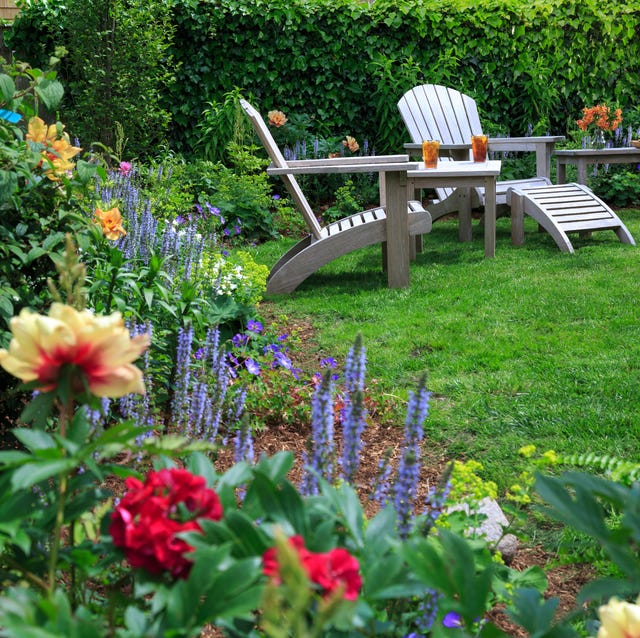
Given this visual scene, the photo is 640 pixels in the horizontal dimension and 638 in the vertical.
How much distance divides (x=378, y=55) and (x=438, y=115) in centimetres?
133

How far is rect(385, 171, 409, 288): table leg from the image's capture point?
505 centimetres

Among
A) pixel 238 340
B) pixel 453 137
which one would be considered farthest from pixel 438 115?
pixel 238 340

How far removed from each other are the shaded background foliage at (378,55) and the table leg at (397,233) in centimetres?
328

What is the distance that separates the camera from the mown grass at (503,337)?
2938 mm

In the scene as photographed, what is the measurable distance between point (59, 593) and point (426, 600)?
71cm

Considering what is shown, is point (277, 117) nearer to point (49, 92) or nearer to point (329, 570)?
point (49, 92)

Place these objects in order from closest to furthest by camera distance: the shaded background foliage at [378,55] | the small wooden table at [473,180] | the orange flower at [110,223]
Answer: the orange flower at [110,223] → the small wooden table at [473,180] → the shaded background foliage at [378,55]

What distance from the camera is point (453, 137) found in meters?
7.24

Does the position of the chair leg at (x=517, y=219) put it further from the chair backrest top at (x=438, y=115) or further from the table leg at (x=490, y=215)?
the chair backrest top at (x=438, y=115)

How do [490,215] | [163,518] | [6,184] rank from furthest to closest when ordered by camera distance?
[490,215] → [6,184] → [163,518]

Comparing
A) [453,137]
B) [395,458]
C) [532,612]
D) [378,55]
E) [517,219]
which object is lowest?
[395,458]

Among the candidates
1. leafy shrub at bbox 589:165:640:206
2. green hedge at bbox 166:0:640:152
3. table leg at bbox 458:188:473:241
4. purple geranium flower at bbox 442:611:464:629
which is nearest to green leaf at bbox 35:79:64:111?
purple geranium flower at bbox 442:611:464:629

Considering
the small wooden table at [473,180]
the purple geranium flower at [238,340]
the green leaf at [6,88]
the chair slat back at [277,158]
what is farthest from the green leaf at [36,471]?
the small wooden table at [473,180]

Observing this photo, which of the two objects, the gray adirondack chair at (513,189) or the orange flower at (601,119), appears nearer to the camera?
the gray adirondack chair at (513,189)
